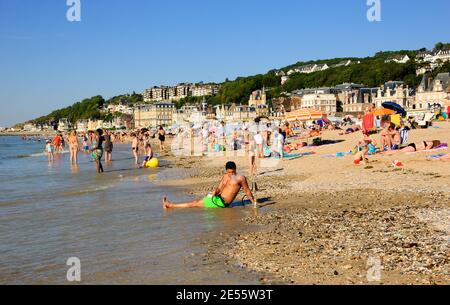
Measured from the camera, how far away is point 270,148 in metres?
20.9

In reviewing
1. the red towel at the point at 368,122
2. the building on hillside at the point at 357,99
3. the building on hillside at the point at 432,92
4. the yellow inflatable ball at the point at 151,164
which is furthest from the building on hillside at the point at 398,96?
the yellow inflatable ball at the point at 151,164

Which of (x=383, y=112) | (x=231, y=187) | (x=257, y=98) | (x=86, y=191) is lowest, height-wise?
(x=86, y=191)

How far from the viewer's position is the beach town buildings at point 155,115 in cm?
15850

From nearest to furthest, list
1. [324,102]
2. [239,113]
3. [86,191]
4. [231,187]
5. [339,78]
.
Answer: [231,187] → [86,191] → [324,102] → [239,113] → [339,78]

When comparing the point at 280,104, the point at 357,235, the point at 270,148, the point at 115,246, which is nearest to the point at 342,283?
the point at 357,235

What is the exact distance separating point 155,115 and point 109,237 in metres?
153

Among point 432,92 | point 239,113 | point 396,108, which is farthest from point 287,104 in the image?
point 396,108

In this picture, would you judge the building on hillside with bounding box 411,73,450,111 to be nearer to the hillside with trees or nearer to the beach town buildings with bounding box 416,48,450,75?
the hillside with trees

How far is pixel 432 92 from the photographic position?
86.1m

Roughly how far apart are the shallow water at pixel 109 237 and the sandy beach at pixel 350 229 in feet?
1.64

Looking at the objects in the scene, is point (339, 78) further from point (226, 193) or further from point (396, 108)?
point (226, 193)

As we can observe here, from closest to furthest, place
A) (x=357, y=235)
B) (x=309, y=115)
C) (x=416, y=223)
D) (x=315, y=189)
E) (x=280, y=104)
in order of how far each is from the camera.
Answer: (x=357, y=235)
(x=416, y=223)
(x=315, y=189)
(x=309, y=115)
(x=280, y=104)

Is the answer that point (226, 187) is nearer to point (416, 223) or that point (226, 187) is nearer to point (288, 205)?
point (288, 205)
